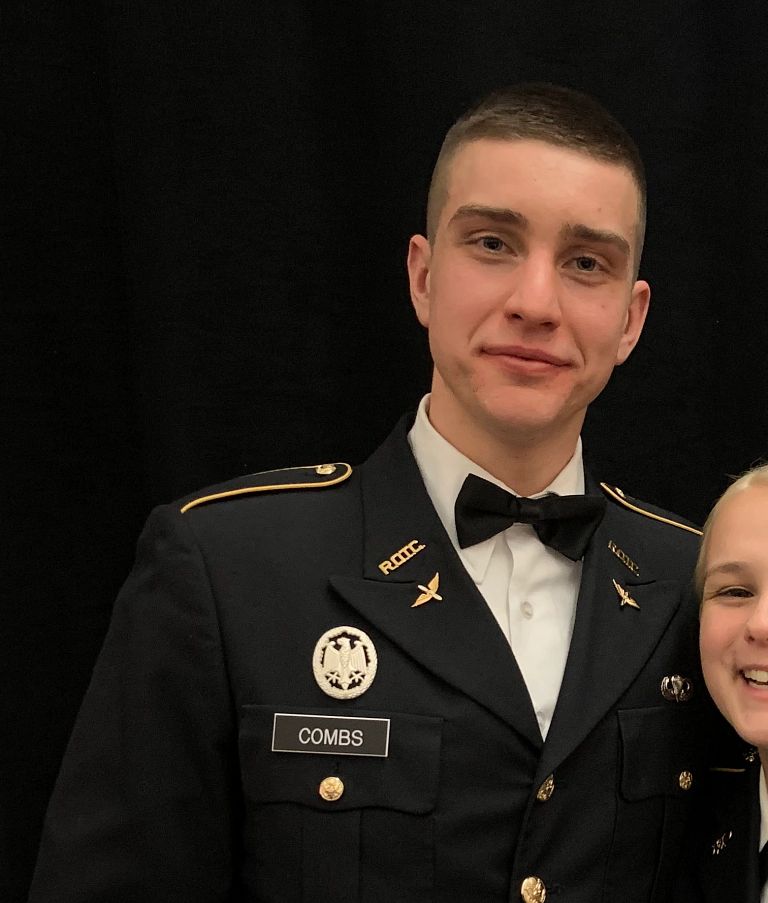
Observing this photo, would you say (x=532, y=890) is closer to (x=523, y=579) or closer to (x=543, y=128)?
(x=523, y=579)

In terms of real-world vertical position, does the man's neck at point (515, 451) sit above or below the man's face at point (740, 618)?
above

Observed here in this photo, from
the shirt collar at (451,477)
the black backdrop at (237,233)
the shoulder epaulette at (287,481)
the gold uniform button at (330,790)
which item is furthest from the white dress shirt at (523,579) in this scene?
the black backdrop at (237,233)

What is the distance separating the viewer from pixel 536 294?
1389 mm

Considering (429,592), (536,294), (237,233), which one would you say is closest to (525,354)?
(536,294)

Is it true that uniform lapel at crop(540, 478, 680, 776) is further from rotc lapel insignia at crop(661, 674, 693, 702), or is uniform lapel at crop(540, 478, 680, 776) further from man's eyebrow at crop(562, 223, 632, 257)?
man's eyebrow at crop(562, 223, 632, 257)

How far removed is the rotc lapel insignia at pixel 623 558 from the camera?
155cm

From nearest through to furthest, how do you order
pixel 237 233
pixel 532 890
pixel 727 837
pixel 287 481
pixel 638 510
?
pixel 532 890
pixel 727 837
pixel 287 481
pixel 638 510
pixel 237 233

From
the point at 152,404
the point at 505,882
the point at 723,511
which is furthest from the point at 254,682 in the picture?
the point at 152,404

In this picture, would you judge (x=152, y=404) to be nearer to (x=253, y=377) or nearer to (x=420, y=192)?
(x=253, y=377)

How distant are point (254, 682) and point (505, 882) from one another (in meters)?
0.36

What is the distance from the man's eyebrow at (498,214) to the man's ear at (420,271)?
14 cm

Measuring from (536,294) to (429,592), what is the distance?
0.37 m

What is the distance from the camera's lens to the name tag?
1345mm

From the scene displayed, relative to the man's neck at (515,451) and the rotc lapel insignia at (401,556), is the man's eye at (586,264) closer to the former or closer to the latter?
the man's neck at (515,451)
